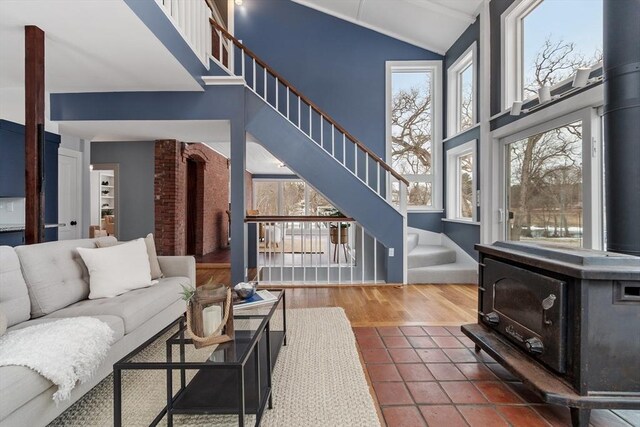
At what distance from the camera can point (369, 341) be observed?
2.66m

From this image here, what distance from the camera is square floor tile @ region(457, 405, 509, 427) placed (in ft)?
5.43

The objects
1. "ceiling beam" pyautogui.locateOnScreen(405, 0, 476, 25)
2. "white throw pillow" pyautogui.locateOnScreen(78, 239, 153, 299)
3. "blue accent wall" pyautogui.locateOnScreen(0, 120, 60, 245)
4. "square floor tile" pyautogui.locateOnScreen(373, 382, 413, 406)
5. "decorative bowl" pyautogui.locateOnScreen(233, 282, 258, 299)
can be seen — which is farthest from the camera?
"ceiling beam" pyautogui.locateOnScreen(405, 0, 476, 25)

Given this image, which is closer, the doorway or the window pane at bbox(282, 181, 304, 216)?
the doorway

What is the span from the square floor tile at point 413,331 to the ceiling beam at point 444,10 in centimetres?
435

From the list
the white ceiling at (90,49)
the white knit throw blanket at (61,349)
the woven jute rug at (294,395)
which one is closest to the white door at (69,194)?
the white ceiling at (90,49)

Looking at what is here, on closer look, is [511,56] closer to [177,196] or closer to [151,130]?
[151,130]

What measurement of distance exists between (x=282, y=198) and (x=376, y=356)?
28.2 ft

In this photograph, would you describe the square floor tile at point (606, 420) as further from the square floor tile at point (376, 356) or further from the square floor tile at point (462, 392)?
the square floor tile at point (376, 356)

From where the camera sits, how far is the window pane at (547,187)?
3.09 meters

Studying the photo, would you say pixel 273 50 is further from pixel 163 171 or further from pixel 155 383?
pixel 155 383

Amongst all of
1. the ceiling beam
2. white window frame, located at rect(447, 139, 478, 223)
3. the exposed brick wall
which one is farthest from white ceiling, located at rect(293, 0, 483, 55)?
the exposed brick wall

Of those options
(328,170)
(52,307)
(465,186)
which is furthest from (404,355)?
(465,186)

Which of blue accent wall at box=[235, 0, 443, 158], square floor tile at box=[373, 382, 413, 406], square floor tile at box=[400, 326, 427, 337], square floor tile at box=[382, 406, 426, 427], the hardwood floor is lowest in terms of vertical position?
square floor tile at box=[382, 406, 426, 427]

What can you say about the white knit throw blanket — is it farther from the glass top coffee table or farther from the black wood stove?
the black wood stove
